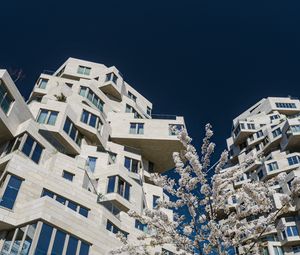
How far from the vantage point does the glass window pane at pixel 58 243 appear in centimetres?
1643

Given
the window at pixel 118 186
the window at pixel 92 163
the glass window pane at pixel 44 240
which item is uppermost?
the window at pixel 92 163

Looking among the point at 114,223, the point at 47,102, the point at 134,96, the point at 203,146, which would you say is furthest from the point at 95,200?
the point at 134,96

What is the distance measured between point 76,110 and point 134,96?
22.7m

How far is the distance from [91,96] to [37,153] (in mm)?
20478

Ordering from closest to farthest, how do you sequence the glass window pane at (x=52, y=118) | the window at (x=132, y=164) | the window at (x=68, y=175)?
the window at (x=68, y=175)
the glass window pane at (x=52, y=118)
the window at (x=132, y=164)

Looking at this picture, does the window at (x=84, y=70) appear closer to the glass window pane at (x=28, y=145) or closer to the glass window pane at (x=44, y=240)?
the glass window pane at (x=28, y=145)

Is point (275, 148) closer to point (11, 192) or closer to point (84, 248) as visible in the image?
point (84, 248)

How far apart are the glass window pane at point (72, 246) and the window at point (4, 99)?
11720 millimetres

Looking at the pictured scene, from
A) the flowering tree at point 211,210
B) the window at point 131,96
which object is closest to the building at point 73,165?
the window at point 131,96

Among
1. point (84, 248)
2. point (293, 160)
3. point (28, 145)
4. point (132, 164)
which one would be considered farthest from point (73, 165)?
point (293, 160)

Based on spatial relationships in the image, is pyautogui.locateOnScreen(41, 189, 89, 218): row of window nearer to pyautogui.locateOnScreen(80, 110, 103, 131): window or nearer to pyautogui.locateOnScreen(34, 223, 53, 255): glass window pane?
pyautogui.locateOnScreen(34, 223, 53, 255): glass window pane

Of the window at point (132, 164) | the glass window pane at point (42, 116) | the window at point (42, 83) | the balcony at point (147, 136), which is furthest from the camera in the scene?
the window at point (42, 83)

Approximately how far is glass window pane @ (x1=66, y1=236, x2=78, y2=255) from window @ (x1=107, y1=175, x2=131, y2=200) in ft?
37.5

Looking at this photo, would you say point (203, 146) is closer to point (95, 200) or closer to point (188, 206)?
point (188, 206)
